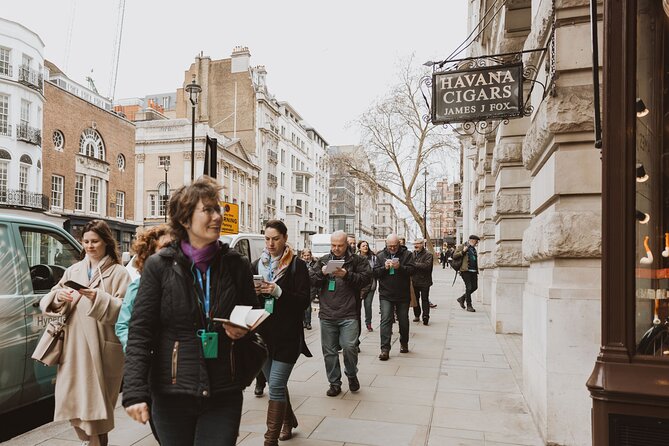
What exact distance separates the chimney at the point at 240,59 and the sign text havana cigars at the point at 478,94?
176ft

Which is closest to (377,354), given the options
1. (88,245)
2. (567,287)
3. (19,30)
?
(567,287)

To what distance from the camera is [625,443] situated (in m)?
2.64

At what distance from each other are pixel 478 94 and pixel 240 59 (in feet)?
181

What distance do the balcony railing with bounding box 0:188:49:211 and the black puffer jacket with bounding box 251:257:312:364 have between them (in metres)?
29.7

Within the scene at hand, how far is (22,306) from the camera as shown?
4.76 m

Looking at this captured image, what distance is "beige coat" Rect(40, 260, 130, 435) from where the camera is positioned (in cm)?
364

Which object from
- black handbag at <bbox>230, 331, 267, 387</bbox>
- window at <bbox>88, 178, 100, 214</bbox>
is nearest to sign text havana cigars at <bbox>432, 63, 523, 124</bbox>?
black handbag at <bbox>230, 331, 267, 387</bbox>

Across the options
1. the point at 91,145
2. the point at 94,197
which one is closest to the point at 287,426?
the point at 94,197

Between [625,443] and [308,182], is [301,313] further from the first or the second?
[308,182]

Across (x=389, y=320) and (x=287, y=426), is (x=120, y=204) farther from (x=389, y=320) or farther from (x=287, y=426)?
(x=287, y=426)

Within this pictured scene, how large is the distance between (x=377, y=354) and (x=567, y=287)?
15.0 ft

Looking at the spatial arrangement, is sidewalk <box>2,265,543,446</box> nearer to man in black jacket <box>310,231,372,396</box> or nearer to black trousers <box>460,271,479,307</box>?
man in black jacket <box>310,231,372,396</box>

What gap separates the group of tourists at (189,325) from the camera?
2469 mm

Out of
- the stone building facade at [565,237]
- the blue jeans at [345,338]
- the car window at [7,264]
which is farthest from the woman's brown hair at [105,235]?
Answer: the stone building facade at [565,237]
